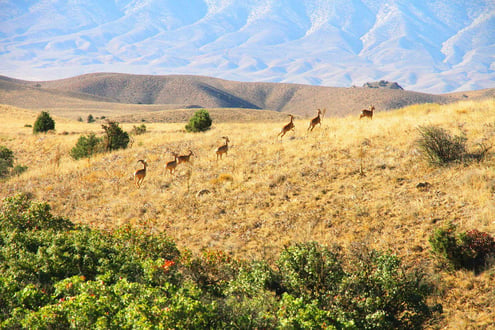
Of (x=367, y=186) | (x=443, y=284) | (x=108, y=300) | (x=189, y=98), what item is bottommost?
(x=443, y=284)

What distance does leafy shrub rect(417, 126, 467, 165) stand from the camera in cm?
1375

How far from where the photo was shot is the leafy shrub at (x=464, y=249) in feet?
29.8

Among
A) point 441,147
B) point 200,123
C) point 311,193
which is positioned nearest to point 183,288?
point 311,193

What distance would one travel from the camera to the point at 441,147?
13852 mm

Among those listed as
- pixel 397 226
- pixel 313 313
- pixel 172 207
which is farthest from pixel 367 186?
pixel 313 313

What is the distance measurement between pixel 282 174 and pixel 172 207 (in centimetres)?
430

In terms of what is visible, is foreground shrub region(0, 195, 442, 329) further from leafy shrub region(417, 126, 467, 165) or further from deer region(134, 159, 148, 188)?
leafy shrub region(417, 126, 467, 165)

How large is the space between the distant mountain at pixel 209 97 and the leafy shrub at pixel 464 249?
123m

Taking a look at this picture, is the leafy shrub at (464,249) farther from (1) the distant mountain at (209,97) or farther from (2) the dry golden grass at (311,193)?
(1) the distant mountain at (209,97)

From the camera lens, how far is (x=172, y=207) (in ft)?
46.0

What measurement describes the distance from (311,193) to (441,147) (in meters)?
4.88

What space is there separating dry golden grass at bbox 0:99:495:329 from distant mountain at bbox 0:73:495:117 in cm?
11237

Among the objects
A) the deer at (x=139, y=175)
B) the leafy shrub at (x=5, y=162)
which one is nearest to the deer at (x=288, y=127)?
the deer at (x=139, y=175)

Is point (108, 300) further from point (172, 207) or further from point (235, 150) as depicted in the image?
point (235, 150)
